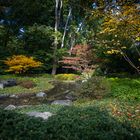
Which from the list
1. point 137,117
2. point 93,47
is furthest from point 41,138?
point 93,47

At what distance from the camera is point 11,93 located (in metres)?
14.6

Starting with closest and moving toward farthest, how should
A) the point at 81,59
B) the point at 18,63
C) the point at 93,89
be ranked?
the point at 93,89 < the point at 18,63 < the point at 81,59

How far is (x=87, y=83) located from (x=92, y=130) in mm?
6451

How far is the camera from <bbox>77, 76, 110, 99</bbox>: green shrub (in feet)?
35.4

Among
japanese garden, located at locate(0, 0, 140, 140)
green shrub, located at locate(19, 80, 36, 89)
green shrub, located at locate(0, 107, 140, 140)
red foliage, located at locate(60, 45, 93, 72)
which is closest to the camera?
green shrub, located at locate(0, 107, 140, 140)

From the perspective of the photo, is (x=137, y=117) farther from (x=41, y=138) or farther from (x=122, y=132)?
(x=41, y=138)

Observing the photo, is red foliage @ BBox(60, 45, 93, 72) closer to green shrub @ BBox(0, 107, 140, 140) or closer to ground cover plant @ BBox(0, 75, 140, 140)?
ground cover plant @ BBox(0, 75, 140, 140)

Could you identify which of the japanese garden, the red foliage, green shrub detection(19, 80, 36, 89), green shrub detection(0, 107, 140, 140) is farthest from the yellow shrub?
green shrub detection(0, 107, 140, 140)

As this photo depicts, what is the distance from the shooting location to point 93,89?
35.5ft

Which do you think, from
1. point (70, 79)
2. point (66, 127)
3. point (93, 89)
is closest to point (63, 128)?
point (66, 127)

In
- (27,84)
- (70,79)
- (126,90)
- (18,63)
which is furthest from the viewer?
(18,63)

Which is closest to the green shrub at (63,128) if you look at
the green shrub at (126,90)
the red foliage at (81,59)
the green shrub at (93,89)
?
the green shrub at (93,89)

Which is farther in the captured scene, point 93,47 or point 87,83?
point 93,47

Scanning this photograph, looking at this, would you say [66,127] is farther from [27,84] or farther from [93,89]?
[27,84]
